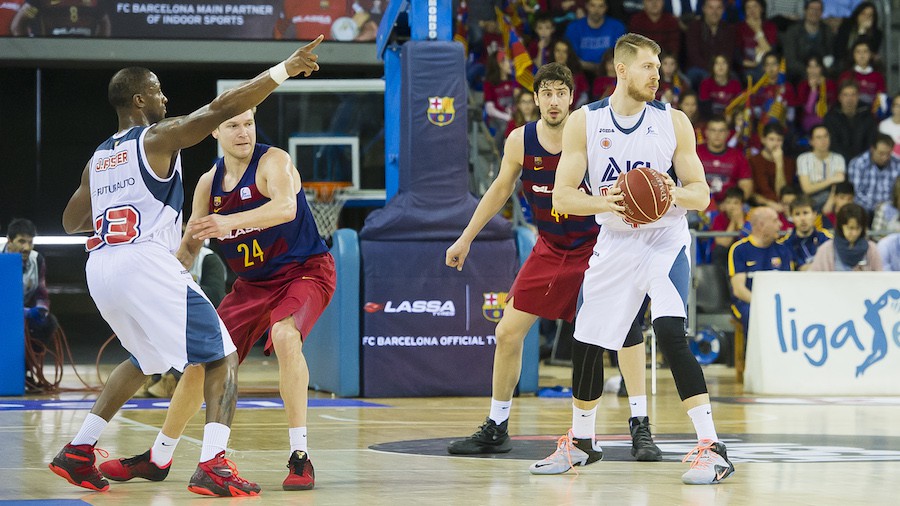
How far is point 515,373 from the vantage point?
7070 mm

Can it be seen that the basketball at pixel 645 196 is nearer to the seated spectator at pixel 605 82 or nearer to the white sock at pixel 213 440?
the white sock at pixel 213 440

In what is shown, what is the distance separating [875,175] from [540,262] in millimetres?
9089

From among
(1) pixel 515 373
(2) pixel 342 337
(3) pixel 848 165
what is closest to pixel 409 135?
(2) pixel 342 337

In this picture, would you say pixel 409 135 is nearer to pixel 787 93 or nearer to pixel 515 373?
pixel 515 373

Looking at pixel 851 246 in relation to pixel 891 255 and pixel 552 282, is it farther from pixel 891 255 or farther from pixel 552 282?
pixel 552 282

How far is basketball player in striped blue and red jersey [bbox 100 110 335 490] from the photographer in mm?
5715

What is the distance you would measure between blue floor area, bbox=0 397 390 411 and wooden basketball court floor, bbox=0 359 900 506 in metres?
0.03

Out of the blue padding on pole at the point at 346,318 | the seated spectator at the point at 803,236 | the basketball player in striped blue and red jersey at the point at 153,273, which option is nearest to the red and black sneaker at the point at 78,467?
the basketball player in striped blue and red jersey at the point at 153,273

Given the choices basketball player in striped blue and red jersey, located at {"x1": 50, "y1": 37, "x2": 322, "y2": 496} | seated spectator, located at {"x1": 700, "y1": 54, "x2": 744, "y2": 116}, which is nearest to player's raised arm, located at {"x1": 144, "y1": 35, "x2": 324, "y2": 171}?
basketball player in striped blue and red jersey, located at {"x1": 50, "y1": 37, "x2": 322, "y2": 496}

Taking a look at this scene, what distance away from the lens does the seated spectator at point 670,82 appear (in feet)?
51.6

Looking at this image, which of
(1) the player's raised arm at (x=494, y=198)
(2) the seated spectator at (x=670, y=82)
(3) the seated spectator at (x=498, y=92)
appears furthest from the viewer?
(3) the seated spectator at (x=498, y=92)

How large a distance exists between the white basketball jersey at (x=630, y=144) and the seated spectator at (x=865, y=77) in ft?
37.6

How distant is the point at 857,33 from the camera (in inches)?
685

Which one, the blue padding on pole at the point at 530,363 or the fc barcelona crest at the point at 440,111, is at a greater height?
the fc barcelona crest at the point at 440,111
